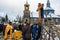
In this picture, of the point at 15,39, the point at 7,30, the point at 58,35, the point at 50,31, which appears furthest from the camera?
the point at 15,39

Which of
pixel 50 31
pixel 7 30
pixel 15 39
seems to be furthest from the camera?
pixel 15 39

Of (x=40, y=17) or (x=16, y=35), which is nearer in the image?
(x=40, y=17)

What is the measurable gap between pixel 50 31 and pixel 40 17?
0.86 meters

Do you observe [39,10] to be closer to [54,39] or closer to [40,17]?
[40,17]

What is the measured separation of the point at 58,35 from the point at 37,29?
4.18 feet

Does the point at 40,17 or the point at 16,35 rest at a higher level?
the point at 40,17

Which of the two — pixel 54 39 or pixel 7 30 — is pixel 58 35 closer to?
pixel 54 39

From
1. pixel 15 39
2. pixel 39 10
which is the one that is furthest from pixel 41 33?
pixel 15 39

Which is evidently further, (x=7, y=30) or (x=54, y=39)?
(x=7, y=30)

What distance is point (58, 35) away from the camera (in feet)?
34.1

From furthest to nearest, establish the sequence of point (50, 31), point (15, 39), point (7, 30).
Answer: point (15, 39) → point (7, 30) → point (50, 31)

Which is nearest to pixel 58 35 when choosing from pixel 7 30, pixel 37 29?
pixel 37 29

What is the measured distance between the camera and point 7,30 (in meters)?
11.8

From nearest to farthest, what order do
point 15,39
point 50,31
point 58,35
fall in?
point 58,35 → point 50,31 → point 15,39
